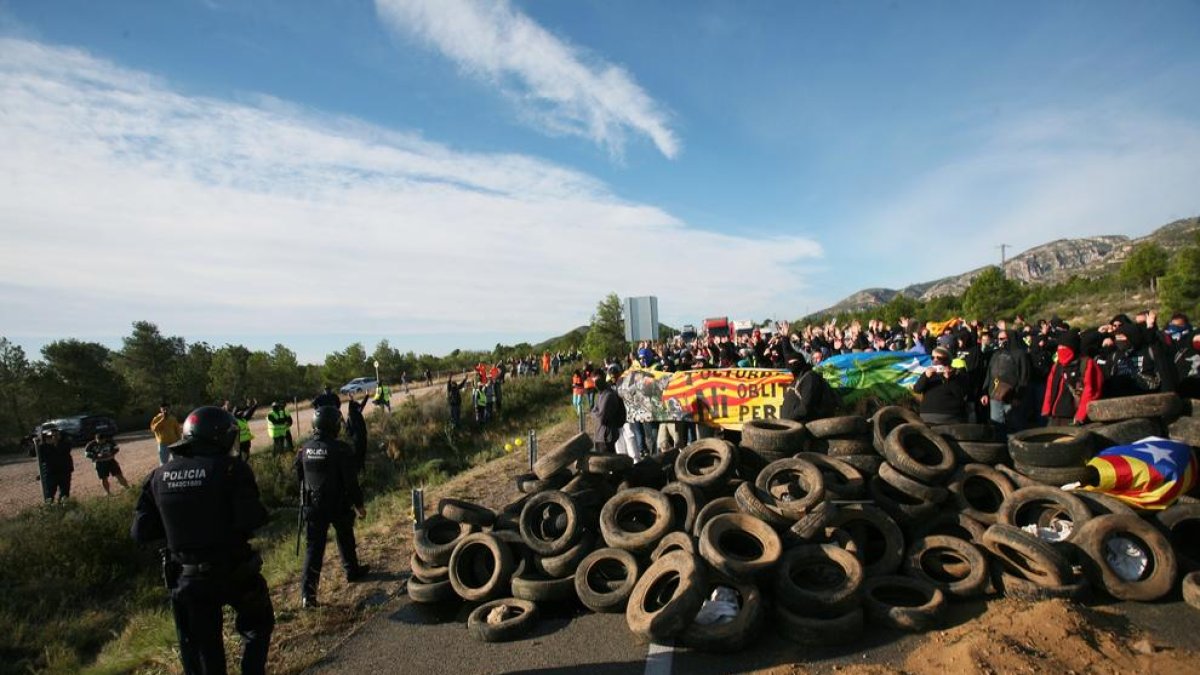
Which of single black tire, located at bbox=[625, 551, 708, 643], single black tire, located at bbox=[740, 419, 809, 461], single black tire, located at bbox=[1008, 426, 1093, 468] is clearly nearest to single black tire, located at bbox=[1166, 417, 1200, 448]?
single black tire, located at bbox=[1008, 426, 1093, 468]

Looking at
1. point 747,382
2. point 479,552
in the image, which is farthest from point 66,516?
point 747,382

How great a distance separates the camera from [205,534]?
3973 millimetres

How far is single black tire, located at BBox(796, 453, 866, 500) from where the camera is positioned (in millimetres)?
6539

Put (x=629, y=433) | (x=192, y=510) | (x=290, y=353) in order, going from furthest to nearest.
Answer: (x=290, y=353), (x=629, y=433), (x=192, y=510)

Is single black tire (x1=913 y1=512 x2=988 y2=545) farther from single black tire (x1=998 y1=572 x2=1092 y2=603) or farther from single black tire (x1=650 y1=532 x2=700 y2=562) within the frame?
single black tire (x1=650 y1=532 x2=700 y2=562)

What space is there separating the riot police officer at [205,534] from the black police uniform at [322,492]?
7.33ft

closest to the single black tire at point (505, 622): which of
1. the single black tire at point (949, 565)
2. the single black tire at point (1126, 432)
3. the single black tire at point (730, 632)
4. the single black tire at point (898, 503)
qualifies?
the single black tire at point (730, 632)

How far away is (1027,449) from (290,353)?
69.1 meters

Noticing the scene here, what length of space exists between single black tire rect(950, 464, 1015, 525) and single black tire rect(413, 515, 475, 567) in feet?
18.5

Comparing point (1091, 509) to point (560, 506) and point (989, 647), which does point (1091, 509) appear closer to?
point (989, 647)

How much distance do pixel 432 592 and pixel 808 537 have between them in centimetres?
389

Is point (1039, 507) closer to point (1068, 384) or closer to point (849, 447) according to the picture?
point (849, 447)

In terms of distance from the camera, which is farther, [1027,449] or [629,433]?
[629,433]

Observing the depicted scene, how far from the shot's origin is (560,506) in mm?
6781
